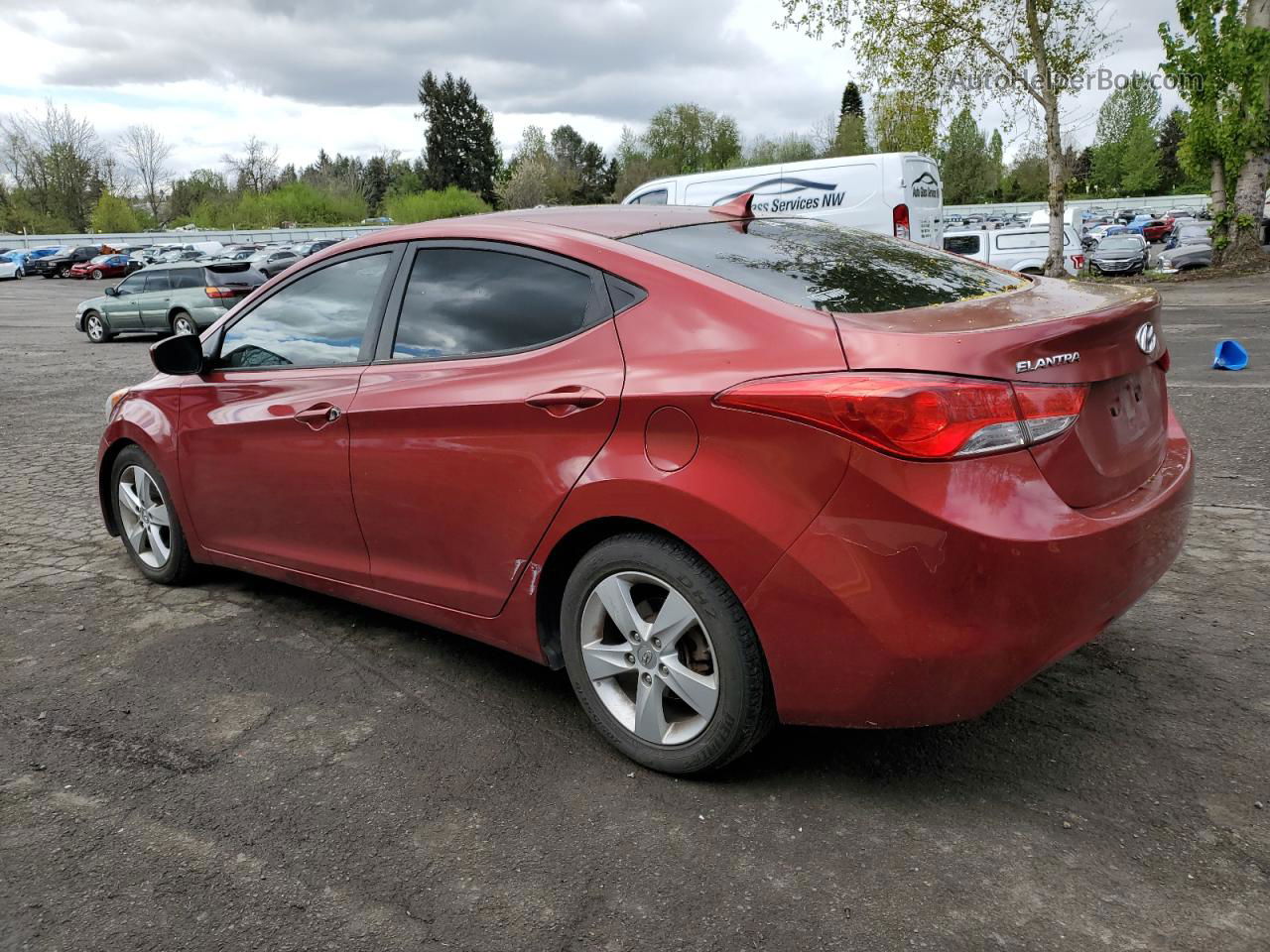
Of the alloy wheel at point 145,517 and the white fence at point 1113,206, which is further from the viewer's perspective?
the white fence at point 1113,206

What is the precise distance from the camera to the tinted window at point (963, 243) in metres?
24.9

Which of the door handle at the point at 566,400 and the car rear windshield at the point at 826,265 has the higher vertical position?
the car rear windshield at the point at 826,265

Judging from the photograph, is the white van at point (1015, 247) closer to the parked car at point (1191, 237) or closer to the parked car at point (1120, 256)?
the parked car at point (1120, 256)

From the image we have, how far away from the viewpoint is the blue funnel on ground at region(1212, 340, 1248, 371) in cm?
1025

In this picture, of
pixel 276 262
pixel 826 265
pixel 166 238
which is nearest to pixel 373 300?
pixel 826 265

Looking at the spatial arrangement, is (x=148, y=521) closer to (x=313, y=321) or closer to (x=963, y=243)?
(x=313, y=321)

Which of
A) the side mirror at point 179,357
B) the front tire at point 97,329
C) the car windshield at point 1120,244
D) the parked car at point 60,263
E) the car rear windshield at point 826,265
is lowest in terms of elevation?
the side mirror at point 179,357

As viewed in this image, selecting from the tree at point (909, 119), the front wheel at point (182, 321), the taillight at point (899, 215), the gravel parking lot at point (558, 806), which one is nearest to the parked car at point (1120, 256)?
the tree at point (909, 119)

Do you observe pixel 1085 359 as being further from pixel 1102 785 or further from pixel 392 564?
pixel 392 564

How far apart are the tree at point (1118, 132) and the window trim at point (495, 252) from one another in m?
110

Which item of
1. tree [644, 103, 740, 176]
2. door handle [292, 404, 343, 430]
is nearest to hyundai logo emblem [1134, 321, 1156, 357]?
door handle [292, 404, 343, 430]

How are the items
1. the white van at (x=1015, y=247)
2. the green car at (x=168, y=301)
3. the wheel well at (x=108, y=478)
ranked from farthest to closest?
the white van at (x=1015, y=247)
the green car at (x=168, y=301)
the wheel well at (x=108, y=478)

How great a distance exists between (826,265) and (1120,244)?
3150cm

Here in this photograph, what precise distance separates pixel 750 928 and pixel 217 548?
3.02 m
